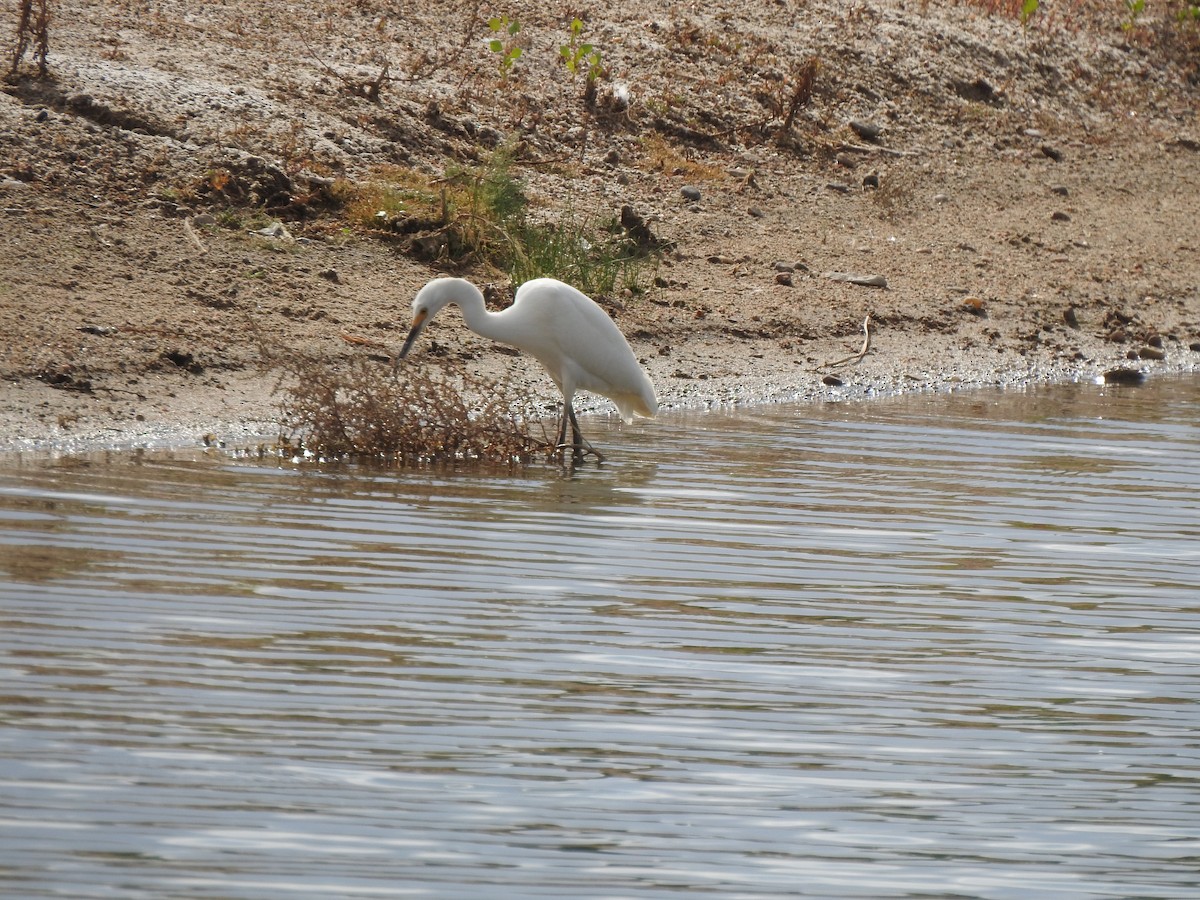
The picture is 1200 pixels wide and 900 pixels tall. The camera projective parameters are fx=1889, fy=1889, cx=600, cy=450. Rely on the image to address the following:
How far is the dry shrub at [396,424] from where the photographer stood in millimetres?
8094

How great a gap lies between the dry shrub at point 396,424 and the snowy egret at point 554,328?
379 mm

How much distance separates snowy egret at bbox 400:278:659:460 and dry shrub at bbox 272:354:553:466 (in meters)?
0.38

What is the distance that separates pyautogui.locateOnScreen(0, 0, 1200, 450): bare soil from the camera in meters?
9.74

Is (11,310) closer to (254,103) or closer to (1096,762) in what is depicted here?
(254,103)

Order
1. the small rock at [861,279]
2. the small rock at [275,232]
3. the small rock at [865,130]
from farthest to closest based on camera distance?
the small rock at [865,130], the small rock at [861,279], the small rock at [275,232]

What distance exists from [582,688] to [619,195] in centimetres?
857

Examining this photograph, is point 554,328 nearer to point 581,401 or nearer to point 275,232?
point 581,401

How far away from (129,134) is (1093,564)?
683 centimetres

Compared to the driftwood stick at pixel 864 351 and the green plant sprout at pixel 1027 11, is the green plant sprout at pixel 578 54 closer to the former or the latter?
the driftwood stick at pixel 864 351

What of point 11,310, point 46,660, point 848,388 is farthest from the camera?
point 848,388

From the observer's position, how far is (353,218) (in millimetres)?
11289

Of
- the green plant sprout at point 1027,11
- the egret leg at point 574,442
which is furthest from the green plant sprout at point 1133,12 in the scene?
the egret leg at point 574,442

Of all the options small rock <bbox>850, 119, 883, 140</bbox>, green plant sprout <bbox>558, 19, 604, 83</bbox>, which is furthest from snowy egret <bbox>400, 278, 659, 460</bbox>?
small rock <bbox>850, 119, 883, 140</bbox>

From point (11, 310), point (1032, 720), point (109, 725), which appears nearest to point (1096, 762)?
point (1032, 720)
